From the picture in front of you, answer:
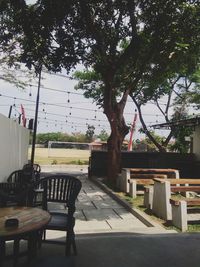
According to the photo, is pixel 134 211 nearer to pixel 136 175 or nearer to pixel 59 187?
pixel 59 187

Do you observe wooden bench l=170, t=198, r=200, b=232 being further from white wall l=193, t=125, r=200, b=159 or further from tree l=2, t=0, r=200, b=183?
white wall l=193, t=125, r=200, b=159

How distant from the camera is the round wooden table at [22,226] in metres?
3.27

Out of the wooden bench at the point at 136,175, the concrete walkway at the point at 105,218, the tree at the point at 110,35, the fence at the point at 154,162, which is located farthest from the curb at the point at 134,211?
the fence at the point at 154,162

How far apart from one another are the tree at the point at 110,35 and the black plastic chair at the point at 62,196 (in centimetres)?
610

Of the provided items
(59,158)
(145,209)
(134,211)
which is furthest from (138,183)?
(59,158)

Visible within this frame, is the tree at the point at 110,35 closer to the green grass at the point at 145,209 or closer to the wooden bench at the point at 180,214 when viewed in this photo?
the green grass at the point at 145,209

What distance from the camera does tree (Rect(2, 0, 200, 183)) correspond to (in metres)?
10.4

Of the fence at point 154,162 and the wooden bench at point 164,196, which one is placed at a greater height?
the fence at point 154,162

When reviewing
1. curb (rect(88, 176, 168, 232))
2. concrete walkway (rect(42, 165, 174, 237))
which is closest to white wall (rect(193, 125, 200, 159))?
curb (rect(88, 176, 168, 232))

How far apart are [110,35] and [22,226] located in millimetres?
9864

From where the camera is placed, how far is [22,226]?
3.47m

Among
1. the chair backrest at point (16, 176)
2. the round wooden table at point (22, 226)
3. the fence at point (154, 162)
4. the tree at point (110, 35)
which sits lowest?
the round wooden table at point (22, 226)

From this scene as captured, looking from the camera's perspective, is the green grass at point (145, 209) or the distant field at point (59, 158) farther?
the distant field at point (59, 158)

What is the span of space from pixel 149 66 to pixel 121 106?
2404mm
